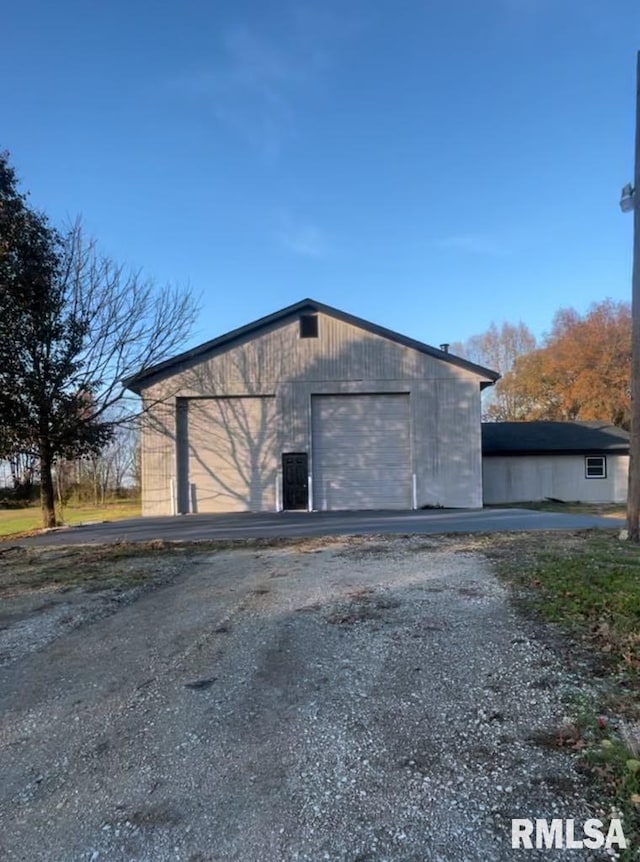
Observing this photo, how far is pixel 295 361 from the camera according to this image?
17.7 meters

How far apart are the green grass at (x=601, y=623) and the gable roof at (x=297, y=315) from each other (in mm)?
9084

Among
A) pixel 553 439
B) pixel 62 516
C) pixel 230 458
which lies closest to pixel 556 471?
pixel 553 439

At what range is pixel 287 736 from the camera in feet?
9.75

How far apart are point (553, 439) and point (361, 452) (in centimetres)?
1005

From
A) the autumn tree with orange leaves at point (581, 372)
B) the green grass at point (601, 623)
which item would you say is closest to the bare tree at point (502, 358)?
the autumn tree with orange leaves at point (581, 372)

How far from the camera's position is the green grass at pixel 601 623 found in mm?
2492

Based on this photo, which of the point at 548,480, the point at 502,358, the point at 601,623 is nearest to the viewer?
the point at 601,623

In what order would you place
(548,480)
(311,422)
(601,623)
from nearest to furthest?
(601,623) < (311,422) < (548,480)

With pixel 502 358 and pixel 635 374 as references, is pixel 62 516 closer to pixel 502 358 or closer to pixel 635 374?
pixel 635 374

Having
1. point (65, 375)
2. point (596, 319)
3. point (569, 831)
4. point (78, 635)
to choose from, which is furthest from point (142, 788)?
point (596, 319)

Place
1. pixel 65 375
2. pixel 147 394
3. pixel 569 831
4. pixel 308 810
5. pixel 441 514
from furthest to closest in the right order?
pixel 147 394 < pixel 441 514 < pixel 65 375 < pixel 308 810 < pixel 569 831

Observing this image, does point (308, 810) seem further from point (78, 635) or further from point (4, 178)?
point (4, 178)

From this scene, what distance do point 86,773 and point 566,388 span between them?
37.5 m

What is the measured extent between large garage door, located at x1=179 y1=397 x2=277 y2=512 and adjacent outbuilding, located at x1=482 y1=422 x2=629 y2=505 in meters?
9.29
